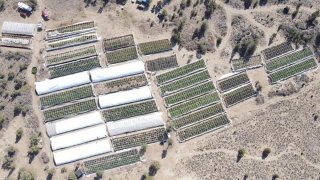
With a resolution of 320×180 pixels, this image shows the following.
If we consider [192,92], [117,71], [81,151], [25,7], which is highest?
[25,7]

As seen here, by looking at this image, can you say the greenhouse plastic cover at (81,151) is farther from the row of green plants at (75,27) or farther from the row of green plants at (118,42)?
the row of green plants at (75,27)

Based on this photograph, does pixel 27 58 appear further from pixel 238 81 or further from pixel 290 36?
pixel 290 36

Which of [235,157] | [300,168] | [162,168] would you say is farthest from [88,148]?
[300,168]

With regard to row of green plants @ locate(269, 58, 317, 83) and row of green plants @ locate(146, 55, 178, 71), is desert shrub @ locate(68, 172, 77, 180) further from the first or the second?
row of green plants @ locate(269, 58, 317, 83)

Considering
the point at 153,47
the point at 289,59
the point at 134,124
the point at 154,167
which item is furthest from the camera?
the point at 289,59

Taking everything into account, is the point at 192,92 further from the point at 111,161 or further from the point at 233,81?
the point at 111,161

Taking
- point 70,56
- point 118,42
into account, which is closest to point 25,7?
point 70,56

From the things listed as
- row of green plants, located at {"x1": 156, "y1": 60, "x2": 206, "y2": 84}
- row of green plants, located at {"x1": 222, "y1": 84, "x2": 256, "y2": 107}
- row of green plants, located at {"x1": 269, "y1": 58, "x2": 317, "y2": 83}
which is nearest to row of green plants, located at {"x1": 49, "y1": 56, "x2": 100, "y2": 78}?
row of green plants, located at {"x1": 156, "y1": 60, "x2": 206, "y2": 84}
